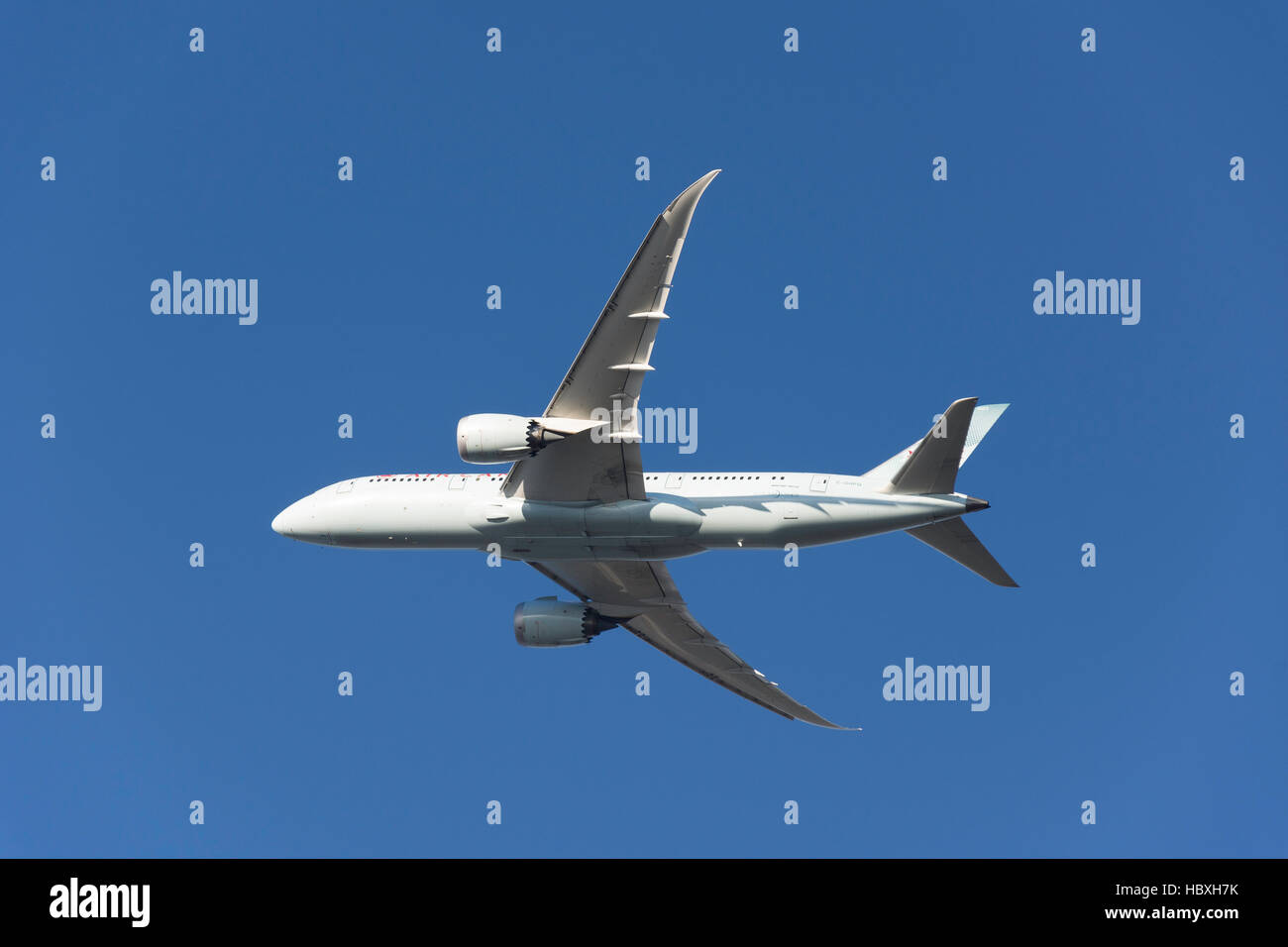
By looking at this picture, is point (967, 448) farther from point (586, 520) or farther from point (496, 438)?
point (496, 438)

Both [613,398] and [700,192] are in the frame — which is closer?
[700,192]

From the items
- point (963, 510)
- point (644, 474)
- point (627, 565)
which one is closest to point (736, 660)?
point (627, 565)

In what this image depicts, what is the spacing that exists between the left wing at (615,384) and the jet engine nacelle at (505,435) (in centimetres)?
41

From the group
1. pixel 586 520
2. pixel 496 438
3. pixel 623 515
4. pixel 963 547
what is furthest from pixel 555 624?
pixel 963 547

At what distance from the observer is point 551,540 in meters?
40.7

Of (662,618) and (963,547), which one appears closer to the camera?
(963,547)

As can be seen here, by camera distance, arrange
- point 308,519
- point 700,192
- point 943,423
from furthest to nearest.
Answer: point 308,519, point 943,423, point 700,192

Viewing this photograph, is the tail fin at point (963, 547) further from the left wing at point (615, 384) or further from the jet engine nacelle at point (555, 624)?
the jet engine nacelle at point (555, 624)

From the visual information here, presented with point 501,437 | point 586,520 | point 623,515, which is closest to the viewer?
point 501,437

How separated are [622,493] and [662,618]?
9453 millimetres

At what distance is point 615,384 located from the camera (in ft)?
120

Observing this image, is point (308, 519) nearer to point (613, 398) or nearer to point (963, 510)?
point (613, 398)

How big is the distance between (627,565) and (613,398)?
959cm

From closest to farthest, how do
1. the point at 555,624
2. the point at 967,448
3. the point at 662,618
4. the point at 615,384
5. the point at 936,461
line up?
the point at 615,384
the point at 936,461
the point at 967,448
the point at 555,624
the point at 662,618
